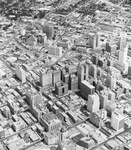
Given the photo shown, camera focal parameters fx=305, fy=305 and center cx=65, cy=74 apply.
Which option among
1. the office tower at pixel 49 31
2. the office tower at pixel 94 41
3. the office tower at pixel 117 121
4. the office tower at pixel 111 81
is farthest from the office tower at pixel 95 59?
the office tower at pixel 117 121

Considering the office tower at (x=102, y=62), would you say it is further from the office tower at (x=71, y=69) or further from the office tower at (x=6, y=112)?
the office tower at (x=6, y=112)

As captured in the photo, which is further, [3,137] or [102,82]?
[102,82]

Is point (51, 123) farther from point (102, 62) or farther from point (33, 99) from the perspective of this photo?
point (102, 62)

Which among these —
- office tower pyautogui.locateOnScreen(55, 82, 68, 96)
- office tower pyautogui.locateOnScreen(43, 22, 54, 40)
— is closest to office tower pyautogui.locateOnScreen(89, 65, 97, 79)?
office tower pyautogui.locateOnScreen(55, 82, 68, 96)

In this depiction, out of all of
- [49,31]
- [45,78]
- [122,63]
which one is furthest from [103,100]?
[49,31]

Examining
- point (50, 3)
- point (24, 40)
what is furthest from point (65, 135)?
point (50, 3)

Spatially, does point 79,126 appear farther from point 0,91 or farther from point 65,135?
point 0,91

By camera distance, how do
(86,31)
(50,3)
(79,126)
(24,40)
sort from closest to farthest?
A: (79,126)
(24,40)
(86,31)
(50,3)
